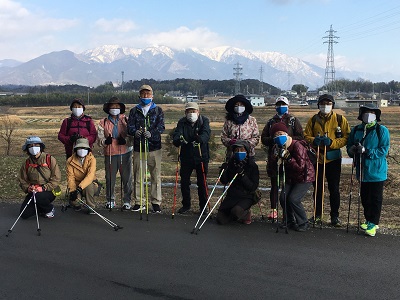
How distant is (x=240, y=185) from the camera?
7.80 metres

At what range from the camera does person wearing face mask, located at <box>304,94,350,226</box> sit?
734cm

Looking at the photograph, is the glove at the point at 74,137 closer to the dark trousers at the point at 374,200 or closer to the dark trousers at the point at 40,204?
the dark trousers at the point at 40,204

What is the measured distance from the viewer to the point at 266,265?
Answer: 18.6 feet

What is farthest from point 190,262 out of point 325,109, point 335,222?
point 325,109

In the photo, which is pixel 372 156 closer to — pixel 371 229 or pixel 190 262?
pixel 371 229

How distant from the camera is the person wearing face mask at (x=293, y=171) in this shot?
7133 millimetres

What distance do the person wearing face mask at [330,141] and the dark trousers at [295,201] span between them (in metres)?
0.46

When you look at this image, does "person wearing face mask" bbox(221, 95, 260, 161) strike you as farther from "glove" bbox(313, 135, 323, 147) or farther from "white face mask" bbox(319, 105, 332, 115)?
"white face mask" bbox(319, 105, 332, 115)

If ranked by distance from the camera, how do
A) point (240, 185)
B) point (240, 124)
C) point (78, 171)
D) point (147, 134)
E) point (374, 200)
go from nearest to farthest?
1. point (374, 200)
2. point (240, 185)
3. point (240, 124)
4. point (147, 134)
5. point (78, 171)

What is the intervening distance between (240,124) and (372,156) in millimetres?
2390

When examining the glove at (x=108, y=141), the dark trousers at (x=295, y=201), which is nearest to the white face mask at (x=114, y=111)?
the glove at (x=108, y=141)

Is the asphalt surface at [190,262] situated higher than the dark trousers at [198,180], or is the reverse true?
the dark trousers at [198,180]

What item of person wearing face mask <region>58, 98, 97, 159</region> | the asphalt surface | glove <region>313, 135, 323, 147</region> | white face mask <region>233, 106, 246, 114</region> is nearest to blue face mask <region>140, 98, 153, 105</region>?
person wearing face mask <region>58, 98, 97, 159</region>

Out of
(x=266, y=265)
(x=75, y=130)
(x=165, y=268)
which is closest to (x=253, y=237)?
(x=266, y=265)
